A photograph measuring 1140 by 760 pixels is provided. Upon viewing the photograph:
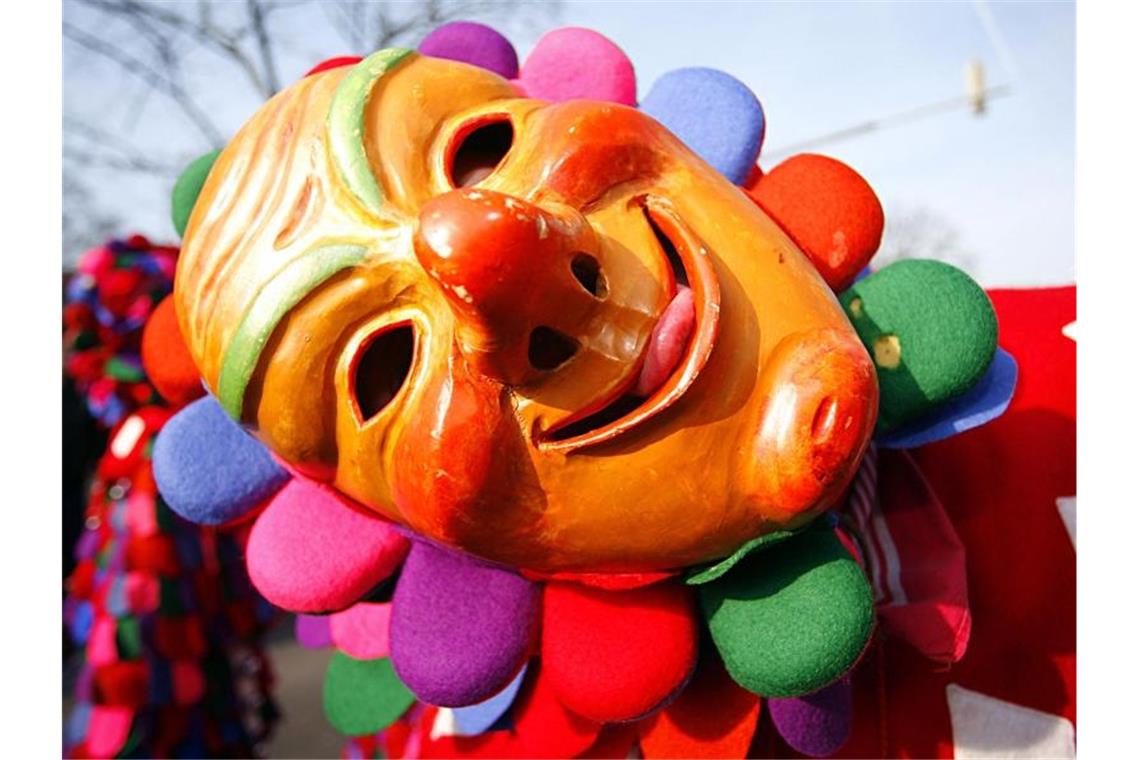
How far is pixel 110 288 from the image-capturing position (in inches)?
81.2

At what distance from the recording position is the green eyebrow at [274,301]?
0.78m

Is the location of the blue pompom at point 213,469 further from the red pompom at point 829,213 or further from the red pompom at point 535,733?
the red pompom at point 829,213

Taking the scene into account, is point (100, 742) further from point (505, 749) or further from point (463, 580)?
point (463, 580)

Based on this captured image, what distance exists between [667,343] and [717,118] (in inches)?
13.4

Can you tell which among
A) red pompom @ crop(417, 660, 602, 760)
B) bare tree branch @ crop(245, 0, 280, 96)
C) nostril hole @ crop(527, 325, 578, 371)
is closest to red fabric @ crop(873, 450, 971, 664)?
red pompom @ crop(417, 660, 602, 760)

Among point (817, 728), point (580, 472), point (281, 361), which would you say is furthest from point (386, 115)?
point (817, 728)

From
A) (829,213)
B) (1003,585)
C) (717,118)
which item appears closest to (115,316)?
(717,118)

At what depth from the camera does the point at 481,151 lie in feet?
2.94

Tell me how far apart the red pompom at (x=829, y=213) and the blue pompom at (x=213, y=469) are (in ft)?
1.97

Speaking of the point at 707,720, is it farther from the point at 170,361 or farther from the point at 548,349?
the point at 170,361

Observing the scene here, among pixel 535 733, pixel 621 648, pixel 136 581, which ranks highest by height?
pixel 621 648

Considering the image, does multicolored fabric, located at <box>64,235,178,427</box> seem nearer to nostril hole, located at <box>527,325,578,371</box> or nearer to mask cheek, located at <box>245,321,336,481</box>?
mask cheek, located at <box>245,321,336,481</box>

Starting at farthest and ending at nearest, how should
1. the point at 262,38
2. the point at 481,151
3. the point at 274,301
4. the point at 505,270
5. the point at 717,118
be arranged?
the point at 262,38 < the point at 717,118 < the point at 481,151 < the point at 274,301 < the point at 505,270

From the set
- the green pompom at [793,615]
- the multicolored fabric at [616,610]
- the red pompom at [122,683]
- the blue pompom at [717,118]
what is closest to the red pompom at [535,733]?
the multicolored fabric at [616,610]
